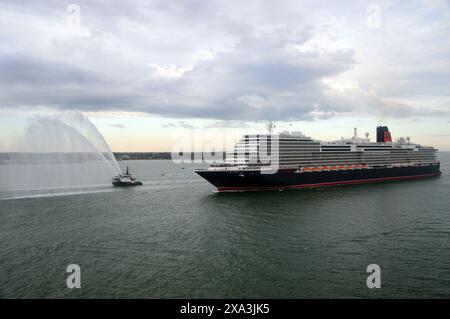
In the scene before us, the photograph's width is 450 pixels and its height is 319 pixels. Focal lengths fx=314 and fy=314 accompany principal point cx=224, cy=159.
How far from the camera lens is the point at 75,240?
22.7 meters

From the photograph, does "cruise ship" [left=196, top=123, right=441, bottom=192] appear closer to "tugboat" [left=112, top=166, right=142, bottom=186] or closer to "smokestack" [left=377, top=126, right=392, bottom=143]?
"smokestack" [left=377, top=126, right=392, bottom=143]

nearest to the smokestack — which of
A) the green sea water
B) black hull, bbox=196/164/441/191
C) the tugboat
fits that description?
black hull, bbox=196/164/441/191

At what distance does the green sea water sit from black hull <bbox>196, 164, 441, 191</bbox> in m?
8.42

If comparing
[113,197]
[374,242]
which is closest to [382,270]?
[374,242]

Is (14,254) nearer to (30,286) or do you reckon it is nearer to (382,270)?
(30,286)

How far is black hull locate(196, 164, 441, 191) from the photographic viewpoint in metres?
44.9

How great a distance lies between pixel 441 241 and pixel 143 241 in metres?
20.9

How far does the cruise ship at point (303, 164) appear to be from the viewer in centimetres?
4622

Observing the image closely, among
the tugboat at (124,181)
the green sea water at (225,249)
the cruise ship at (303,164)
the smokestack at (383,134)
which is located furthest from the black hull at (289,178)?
the tugboat at (124,181)

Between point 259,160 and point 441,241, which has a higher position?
point 259,160

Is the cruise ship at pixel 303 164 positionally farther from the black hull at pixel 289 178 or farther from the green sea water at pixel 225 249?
the green sea water at pixel 225 249

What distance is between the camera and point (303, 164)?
181ft
